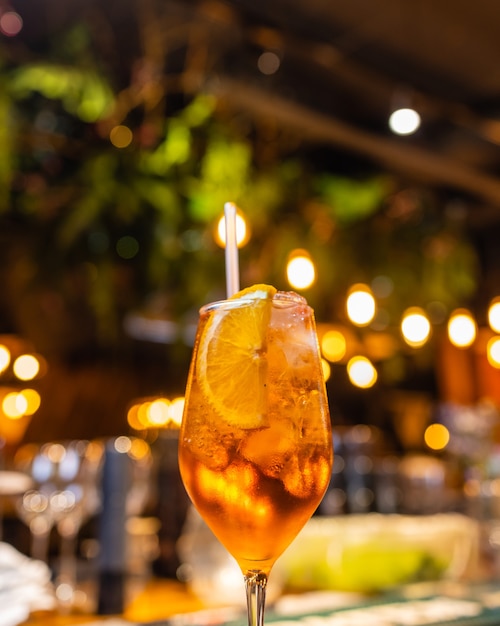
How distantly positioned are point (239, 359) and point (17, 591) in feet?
2.14

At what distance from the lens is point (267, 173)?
364 cm

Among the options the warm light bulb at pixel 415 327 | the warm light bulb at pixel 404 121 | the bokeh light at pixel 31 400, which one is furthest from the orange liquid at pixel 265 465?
the bokeh light at pixel 31 400

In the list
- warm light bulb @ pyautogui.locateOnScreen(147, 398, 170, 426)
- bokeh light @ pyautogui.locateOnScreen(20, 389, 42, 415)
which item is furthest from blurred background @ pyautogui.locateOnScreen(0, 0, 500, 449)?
warm light bulb @ pyautogui.locateOnScreen(147, 398, 170, 426)

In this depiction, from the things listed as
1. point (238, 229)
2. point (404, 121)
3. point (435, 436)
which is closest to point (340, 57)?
point (404, 121)

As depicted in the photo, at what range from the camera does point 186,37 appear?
3.99 meters

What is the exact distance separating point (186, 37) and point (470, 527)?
9.83 ft

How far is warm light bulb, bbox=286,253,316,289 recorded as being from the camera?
3086 mm

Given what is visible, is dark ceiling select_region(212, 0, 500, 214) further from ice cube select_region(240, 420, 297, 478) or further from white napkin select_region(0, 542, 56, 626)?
ice cube select_region(240, 420, 297, 478)

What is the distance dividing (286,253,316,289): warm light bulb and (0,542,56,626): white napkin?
6.52 feet

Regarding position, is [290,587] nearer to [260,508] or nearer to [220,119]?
[260,508]

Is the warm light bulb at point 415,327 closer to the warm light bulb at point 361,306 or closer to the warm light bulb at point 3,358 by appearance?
the warm light bulb at point 361,306

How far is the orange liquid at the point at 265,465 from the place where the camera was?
0.71m

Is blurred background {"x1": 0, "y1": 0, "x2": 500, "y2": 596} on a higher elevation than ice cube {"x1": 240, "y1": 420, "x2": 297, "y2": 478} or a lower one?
higher

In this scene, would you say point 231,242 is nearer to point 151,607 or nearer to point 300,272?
point 151,607
